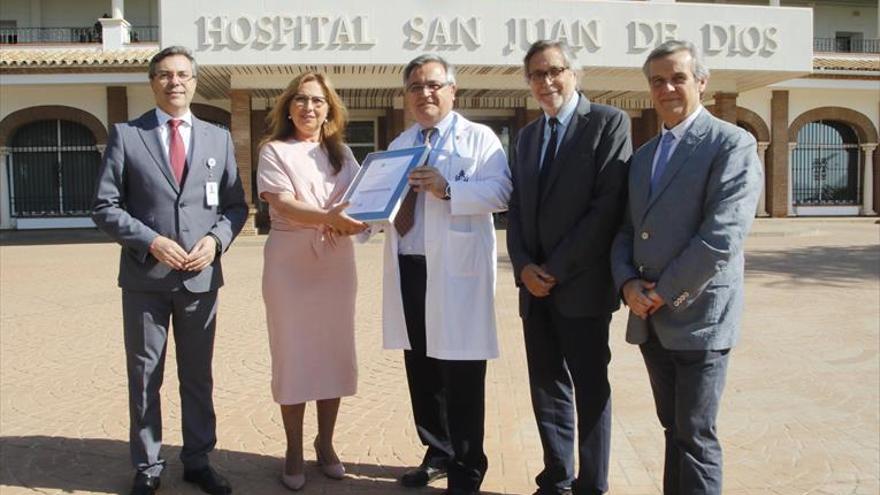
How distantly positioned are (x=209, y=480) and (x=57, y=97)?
2157 centimetres

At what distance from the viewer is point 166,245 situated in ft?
11.9

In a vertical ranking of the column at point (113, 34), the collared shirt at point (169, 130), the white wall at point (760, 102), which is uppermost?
the column at point (113, 34)

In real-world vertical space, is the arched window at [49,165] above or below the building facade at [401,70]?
below

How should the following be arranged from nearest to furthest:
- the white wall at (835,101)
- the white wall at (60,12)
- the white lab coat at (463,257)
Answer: the white lab coat at (463,257)
the white wall at (835,101)
the white wall at (60,12)

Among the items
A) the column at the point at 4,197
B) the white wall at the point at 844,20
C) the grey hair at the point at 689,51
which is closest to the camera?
the grey hair at the point at 689,51

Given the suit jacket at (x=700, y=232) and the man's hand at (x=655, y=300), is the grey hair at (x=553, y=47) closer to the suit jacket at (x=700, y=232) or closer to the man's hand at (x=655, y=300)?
the suit jacket at (x=700, y=232)

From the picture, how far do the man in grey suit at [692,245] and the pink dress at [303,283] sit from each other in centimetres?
157

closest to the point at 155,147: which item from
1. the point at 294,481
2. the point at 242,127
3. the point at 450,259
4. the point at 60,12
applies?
the point at 450,259

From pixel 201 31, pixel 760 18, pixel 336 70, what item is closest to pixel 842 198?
pixel 760 18

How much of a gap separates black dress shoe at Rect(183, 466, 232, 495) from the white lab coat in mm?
1225

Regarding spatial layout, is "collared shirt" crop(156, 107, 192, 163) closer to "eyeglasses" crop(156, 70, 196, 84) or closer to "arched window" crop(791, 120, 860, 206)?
"eyeglasses" crop(156, 70, 196, 84)

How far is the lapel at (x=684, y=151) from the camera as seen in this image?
2.92 metres

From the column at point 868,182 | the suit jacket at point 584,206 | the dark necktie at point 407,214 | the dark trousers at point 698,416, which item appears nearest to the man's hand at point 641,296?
the dark trousers at point 698,416

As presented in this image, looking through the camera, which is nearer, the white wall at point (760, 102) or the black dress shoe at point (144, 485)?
the black dress shoe at point (144, 485)
